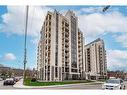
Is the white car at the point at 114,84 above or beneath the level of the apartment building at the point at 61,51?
beneath

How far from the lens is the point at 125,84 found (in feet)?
43.2

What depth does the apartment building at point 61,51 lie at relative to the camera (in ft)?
→ 96.7

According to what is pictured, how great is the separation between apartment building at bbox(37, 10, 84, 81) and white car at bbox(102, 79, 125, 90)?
16.1 meters

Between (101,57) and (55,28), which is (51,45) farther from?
(101,57)

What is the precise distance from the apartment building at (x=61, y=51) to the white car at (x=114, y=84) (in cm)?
1610

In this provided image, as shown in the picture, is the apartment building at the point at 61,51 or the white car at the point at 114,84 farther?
the apartment building at the point at 61,51

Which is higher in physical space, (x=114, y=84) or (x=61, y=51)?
(x=61, y=51)

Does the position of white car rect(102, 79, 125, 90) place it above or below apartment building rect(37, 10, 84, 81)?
below

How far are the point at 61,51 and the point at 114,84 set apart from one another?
2044 cm

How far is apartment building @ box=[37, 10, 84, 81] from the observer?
29484 mm

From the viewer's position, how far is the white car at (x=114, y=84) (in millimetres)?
11755

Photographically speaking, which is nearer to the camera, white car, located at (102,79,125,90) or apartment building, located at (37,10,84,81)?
white car, located at (102,79,125,90)

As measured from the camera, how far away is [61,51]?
32281 millimetres

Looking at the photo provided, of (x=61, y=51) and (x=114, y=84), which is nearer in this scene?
(x=114, y=84)
